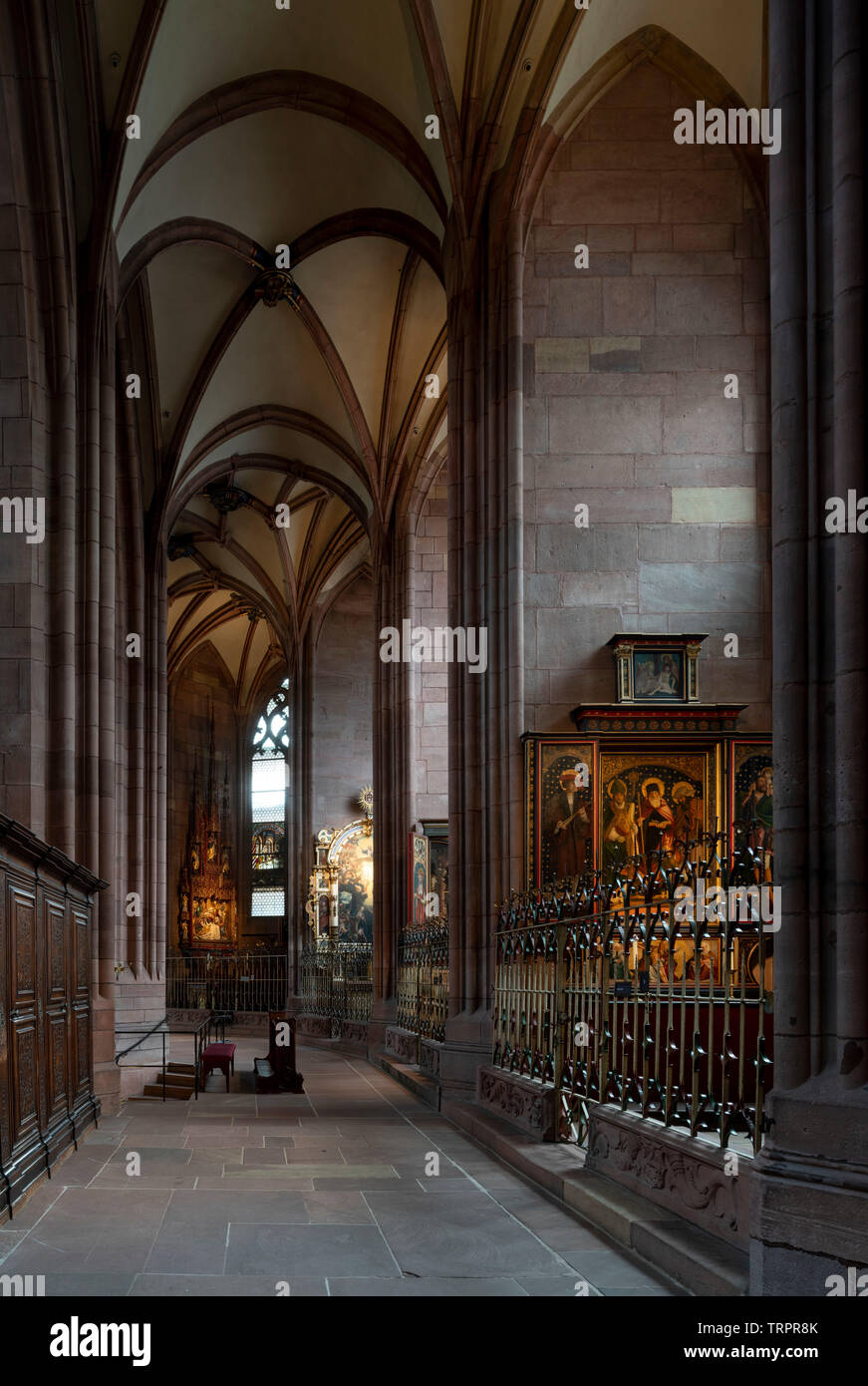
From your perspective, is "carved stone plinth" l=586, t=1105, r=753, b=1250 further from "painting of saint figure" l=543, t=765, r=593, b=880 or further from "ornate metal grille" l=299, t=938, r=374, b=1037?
"ornate metal grille" l=299, t=938, r=374, b=1037

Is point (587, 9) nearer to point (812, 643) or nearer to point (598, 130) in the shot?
point (598, 130)

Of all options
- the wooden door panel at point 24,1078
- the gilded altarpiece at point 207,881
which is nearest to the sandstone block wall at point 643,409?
the wooden door panel at point 24,1078

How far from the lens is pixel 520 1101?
9328mm

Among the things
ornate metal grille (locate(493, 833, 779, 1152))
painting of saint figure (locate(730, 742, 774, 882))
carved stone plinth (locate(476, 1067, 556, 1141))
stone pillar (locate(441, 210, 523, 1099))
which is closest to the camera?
ornate metal grille (locate(493, 833, 779, 1152))

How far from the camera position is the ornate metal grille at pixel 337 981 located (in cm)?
2283

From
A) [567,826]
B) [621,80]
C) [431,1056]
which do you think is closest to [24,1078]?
[567,826]

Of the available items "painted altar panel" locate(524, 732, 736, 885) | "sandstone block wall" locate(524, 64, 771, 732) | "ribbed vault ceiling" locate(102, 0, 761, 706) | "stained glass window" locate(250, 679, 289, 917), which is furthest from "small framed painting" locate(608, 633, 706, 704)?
"stained glass window" locate(250, 679, 289, 917)

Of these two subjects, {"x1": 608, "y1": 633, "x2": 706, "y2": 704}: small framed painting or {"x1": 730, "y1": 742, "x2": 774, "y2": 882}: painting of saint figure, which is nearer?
{"x1": 730, "y1": 742, "x2": 774, "y2": 882}: painting of saint figure

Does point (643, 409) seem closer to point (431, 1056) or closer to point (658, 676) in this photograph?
point (658, 676)

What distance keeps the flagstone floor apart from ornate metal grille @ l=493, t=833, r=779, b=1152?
681 millimetres

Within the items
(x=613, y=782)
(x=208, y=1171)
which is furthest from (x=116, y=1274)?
(x=613, y=782)

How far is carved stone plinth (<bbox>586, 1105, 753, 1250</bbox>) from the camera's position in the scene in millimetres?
4875

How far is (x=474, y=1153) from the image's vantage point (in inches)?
359

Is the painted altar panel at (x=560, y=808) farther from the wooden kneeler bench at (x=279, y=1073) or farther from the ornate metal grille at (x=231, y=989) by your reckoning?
the ornate metal grille at (x=231, y=989)
